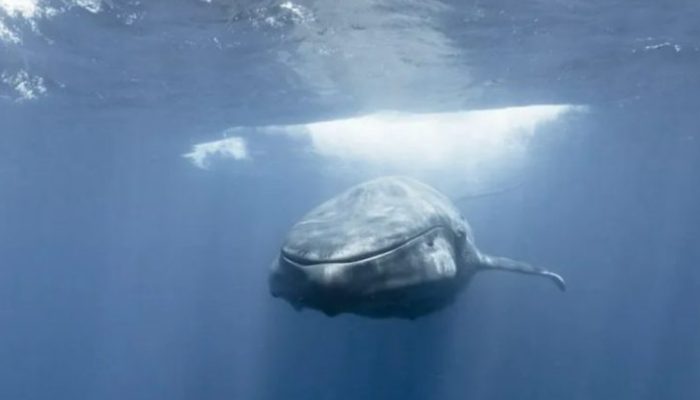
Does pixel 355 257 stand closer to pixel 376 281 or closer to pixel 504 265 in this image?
pixel 376 281

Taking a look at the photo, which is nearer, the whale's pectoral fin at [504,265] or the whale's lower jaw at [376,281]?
the whale's lower jaw at [376,281]

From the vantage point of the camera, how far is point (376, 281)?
638cm

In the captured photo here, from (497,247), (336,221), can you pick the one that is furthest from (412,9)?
(497,247)

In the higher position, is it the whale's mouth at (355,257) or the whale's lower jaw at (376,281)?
the whale's mouth at (355,257)

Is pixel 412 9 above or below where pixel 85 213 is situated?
above

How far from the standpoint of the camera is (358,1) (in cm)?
1468

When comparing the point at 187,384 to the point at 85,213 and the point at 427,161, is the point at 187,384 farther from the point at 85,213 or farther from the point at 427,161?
the point at 427,161

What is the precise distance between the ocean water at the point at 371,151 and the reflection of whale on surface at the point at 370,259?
4.30 metres

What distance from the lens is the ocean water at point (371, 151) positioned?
16797 mm

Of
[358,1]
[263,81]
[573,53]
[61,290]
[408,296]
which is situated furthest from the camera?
[61,290]

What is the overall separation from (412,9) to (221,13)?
170 inches

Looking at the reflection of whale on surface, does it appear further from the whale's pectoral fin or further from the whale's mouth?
the whale's pectoral fin

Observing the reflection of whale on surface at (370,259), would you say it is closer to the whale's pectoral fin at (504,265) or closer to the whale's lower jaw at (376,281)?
the whale's lower jaw at (376,281)

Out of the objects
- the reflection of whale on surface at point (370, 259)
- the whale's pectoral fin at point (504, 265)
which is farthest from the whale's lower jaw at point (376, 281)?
the whale's pectoral fin at point (504, 265)
